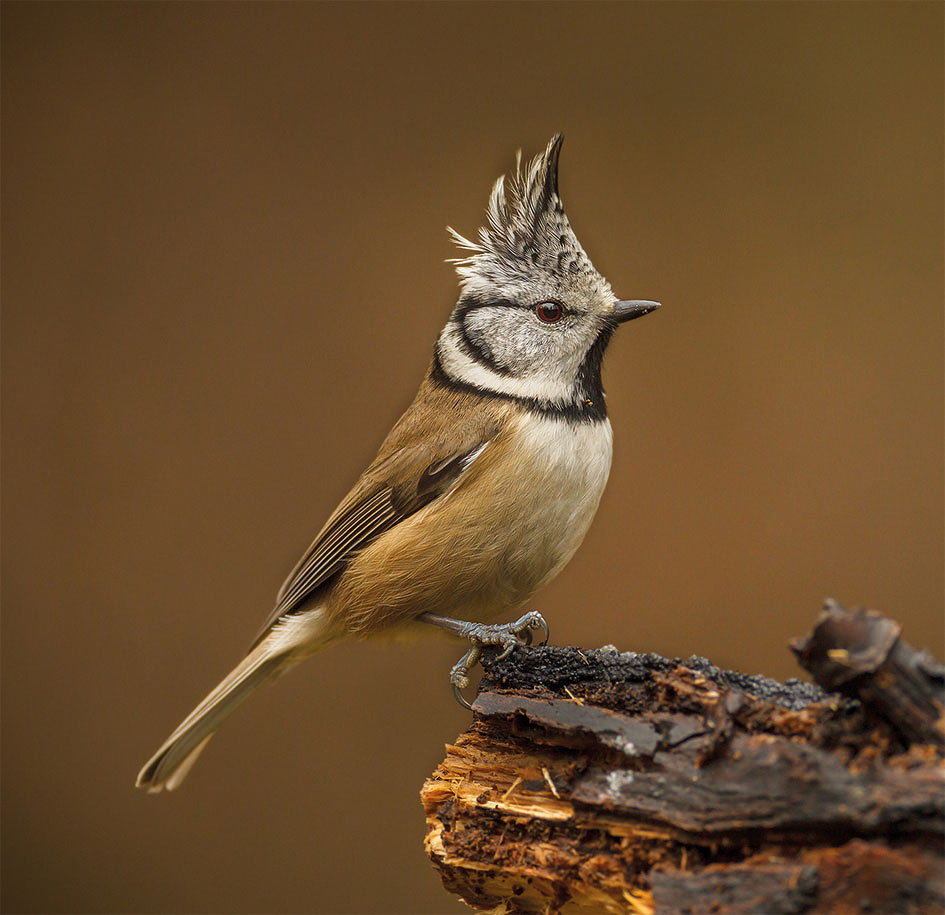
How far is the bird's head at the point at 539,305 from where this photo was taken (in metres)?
2.16

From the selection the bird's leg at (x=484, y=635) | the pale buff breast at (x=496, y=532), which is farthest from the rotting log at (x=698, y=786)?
the pale buff breast at (x=496, y=532)

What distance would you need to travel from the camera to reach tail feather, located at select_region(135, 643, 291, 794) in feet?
7.54

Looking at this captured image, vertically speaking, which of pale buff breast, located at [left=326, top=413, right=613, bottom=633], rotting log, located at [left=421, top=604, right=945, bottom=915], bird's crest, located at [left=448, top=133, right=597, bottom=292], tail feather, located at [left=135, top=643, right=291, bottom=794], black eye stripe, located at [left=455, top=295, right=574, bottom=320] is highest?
bird's crest, located at [left=448, top=133, right=597, bottom=292]

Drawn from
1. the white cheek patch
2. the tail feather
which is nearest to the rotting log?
the white cheek patch

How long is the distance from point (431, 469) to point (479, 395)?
0.23 meters

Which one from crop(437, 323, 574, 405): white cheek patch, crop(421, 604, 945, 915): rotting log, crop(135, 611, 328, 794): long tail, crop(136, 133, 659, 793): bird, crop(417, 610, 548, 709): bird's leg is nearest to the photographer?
crop(421, 604, 945, 915): rotting log

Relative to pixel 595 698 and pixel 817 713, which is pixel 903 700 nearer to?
pixel 817 713

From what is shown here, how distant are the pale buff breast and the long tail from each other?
30cm

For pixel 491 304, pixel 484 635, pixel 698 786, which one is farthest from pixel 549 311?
pixel 698 786

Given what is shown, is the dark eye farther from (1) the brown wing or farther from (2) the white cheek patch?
(1) the brown wing

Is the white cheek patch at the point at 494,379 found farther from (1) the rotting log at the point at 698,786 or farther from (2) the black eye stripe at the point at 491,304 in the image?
(1) the rotting log at the point at 698,786

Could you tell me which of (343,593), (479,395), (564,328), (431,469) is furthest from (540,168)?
(343,593)

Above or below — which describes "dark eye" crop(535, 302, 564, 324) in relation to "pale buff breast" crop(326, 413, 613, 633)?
above

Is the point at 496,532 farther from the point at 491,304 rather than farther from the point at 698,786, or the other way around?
the point at 698,786
